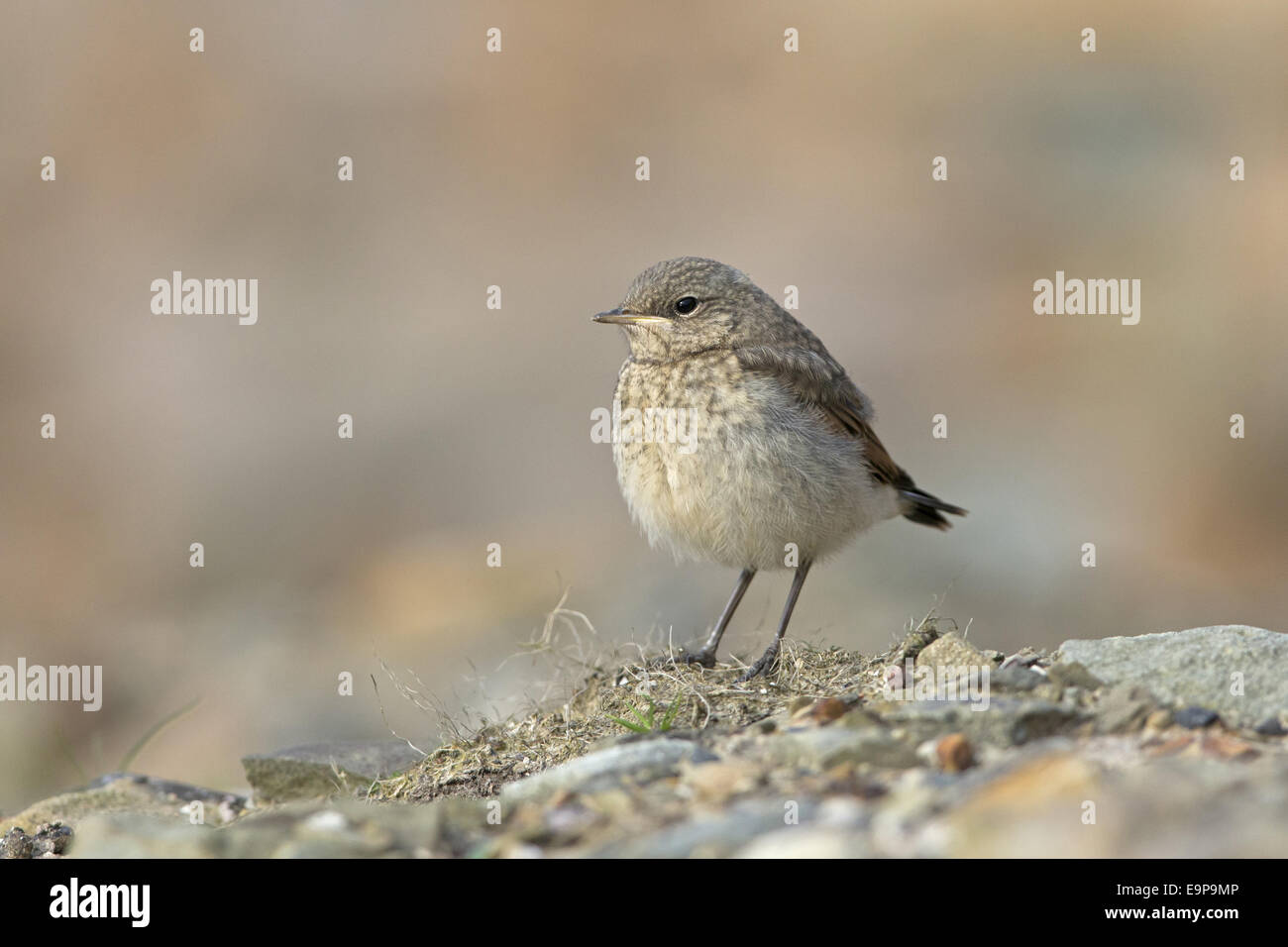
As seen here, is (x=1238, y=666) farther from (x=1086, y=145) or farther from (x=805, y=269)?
(x=1086, y=145)

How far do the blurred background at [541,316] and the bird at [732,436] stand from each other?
12.9 feet

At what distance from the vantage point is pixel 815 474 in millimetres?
7742

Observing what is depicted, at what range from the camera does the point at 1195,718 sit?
4.83 m

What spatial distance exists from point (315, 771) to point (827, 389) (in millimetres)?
3573

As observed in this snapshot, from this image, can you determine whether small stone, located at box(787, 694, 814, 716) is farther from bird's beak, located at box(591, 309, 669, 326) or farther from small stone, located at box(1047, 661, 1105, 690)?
bird's beak, located at box(591, 309, 669, 326)

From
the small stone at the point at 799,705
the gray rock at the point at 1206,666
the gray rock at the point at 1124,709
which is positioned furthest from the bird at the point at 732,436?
the gray rock at the point at 1124,709

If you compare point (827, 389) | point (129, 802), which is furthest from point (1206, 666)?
point (129, 802)

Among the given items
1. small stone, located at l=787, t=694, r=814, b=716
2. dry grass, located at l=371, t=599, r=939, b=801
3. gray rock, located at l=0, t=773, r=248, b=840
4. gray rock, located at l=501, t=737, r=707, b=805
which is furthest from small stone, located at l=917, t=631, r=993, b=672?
gray rock, located at l=0, t=773, r=248, b=840

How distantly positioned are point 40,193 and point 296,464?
8443 millimetres

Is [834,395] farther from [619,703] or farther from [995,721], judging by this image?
[995,721]

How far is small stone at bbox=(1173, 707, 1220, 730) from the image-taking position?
4789 mm

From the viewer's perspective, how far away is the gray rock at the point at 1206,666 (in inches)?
204

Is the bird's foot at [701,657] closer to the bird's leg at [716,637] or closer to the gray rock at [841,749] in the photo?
the bird's leg at [716,637]
